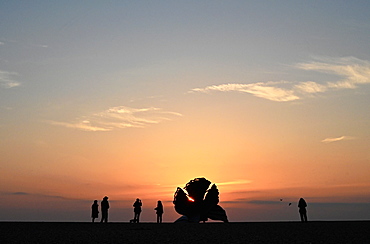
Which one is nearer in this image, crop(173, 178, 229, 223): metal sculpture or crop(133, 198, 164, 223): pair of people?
crop(133, 198, 164, 223): pair of people

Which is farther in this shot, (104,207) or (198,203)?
(198,203)

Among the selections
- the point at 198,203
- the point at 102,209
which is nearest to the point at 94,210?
the point at 102,209

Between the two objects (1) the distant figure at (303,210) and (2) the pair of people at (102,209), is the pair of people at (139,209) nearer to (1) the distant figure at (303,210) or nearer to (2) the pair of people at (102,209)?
(2) the pair of people at (102,209)

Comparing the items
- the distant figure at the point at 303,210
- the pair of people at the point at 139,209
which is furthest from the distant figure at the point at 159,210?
the distant figure at the point at 303,210

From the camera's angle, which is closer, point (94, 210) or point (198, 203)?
point (94, 210)

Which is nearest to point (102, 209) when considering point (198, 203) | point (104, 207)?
point (104, 207)

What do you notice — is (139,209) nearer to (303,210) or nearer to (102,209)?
(102,209)

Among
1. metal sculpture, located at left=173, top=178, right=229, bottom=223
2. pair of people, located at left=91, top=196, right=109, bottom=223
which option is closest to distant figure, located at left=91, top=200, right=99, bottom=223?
pair of people, located at left=91, top=196, right=109, bottom=223

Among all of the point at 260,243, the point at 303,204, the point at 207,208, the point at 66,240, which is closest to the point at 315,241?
the point at 260,243

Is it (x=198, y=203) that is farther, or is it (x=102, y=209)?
(x=198, y=203)

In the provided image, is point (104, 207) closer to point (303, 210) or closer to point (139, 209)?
point (139, 209)

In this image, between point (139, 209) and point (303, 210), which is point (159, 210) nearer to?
point (139, 209)

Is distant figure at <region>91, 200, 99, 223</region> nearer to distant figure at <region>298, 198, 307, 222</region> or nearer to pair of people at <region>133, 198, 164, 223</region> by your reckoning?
pair of people at <region>133, 198, 164, 223</region>

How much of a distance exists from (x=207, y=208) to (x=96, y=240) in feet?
109
